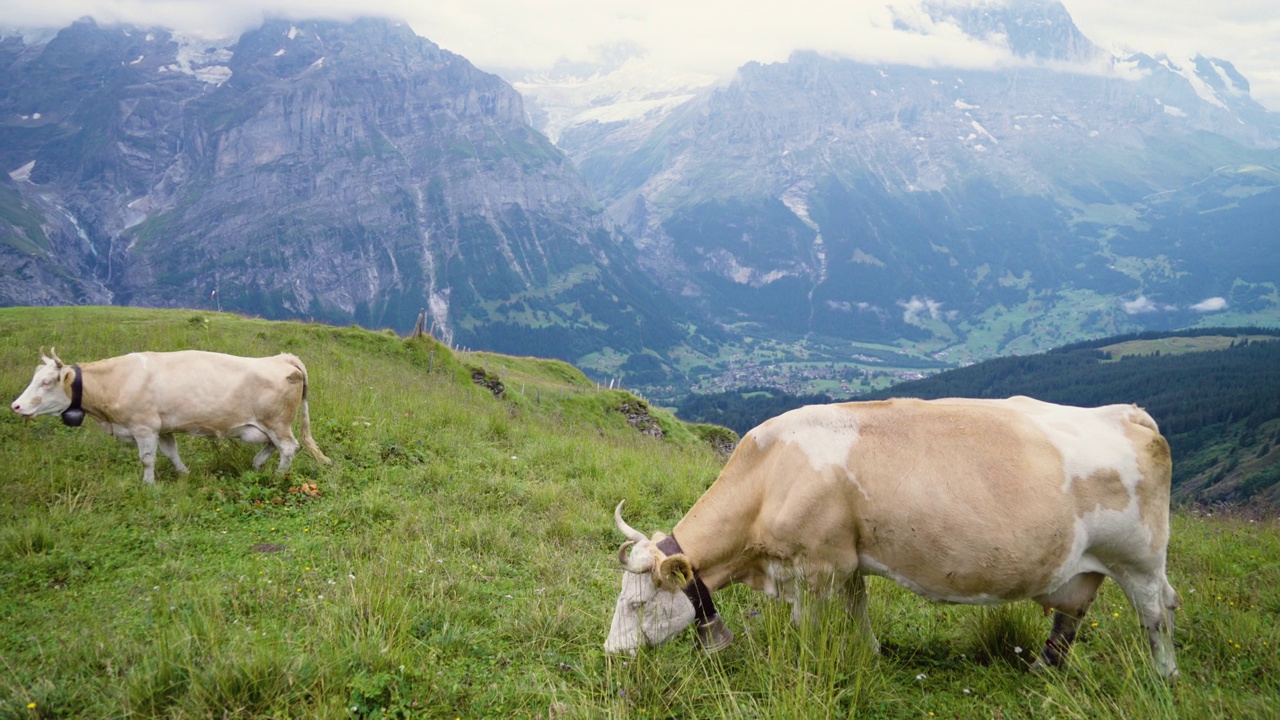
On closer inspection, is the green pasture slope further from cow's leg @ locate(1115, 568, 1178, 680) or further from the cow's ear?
the cow's ear

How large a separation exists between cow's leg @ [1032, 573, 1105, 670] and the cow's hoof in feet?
8.65

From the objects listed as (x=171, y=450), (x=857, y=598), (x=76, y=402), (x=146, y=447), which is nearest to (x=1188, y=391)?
(x=857, y=598)

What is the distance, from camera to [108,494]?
30.1ft

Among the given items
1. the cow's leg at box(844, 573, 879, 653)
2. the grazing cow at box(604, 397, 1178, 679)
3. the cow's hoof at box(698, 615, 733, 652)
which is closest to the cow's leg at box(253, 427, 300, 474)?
the grazing cow at box(604, 397, 1178, 679)

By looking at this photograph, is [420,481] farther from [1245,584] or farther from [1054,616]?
[1245,584]

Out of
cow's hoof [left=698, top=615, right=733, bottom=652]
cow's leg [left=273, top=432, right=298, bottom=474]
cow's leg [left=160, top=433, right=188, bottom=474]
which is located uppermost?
cow's hoof [left=698, top=615, right=733, bottom=652]

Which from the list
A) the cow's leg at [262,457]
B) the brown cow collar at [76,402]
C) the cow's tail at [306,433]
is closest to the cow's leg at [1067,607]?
the cow's tail at [306,433]

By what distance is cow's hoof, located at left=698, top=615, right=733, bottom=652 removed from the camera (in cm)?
582

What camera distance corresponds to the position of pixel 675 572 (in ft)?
19.1

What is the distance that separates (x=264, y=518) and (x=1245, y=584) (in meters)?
12.1

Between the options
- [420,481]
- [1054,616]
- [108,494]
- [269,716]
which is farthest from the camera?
[420,481]

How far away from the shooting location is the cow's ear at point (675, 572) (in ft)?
18.7

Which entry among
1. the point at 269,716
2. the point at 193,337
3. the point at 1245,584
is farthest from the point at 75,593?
the point at 193,337

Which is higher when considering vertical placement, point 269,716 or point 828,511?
point 828,511
